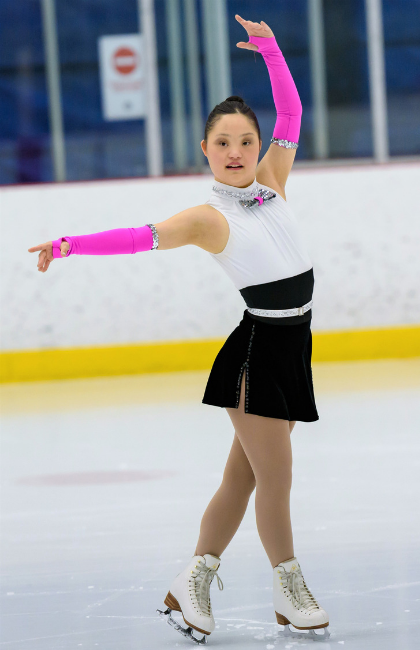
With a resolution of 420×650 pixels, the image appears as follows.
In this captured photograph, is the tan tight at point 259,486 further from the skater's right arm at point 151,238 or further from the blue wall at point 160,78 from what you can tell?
the blue wall at point 160,78

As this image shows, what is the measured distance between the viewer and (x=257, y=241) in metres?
2.09

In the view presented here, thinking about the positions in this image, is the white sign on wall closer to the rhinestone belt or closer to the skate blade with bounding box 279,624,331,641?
the rhinestone belt

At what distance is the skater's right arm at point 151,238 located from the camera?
1925 millimetres

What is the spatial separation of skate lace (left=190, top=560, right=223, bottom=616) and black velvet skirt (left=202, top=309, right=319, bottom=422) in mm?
374

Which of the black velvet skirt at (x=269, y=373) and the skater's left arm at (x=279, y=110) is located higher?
the skater's left arm at (x=279, y=110)

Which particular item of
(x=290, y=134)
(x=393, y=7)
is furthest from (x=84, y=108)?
(x=290, y=134)

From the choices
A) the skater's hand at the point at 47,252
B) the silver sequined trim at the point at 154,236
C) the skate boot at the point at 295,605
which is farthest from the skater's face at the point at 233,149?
the skate boot at the point at 295,605

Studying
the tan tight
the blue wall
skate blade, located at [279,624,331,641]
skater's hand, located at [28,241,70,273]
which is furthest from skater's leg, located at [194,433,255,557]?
the blue wall

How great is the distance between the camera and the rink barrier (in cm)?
684

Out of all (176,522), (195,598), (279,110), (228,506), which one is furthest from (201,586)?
(279,110)

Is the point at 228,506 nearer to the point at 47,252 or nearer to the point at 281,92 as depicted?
the point at 47,252

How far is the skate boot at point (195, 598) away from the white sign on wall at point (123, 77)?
18.7ft

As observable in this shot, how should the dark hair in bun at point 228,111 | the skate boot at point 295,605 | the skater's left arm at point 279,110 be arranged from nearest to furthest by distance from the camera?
1. the skate boot at point 295,605
2. the dark hair in bun at point 228,111
3. the skater's left arm at point 279,110

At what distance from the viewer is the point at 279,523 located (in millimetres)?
2113
